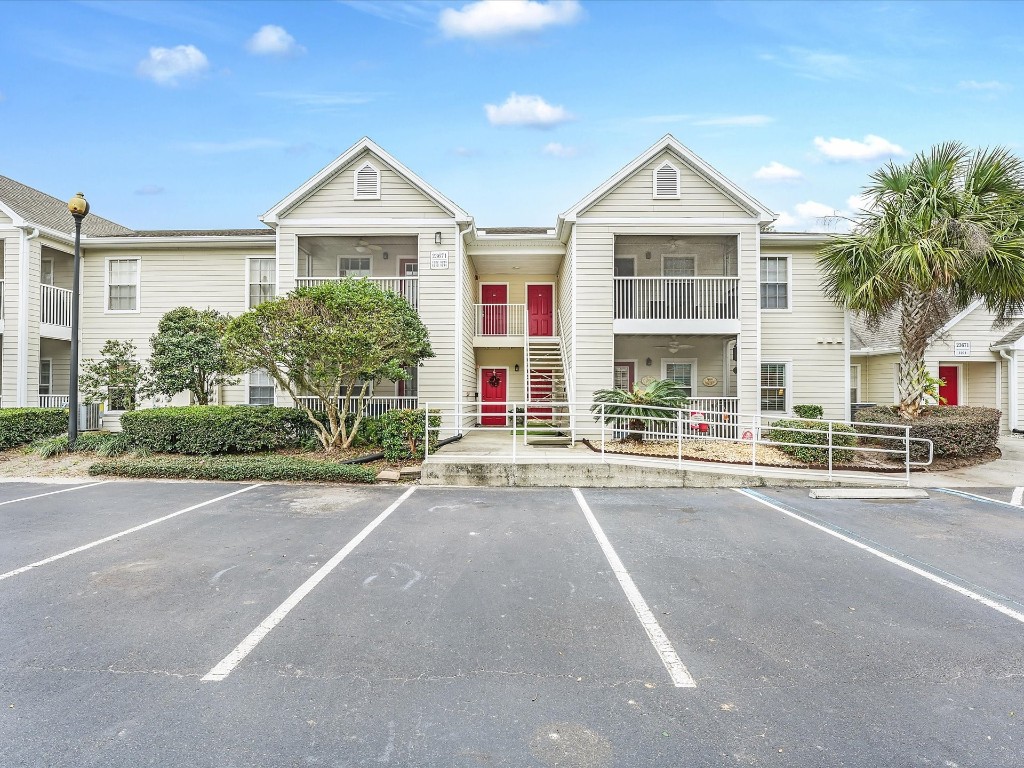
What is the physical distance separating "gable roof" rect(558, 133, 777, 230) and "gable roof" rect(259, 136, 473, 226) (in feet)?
10.7

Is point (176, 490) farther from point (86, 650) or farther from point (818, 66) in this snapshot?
point (818, 66)

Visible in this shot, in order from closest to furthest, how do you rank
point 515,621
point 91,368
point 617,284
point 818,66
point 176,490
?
point 515,621 → point 176,490 → point 91,368 → point 818,66 → point 617,284

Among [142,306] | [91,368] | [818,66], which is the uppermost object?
[818,66]

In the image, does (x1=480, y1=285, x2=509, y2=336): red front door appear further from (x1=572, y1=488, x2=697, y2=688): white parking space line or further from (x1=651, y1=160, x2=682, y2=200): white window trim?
(x1=572, y1=488, x2=697, y2=688): white parking space line

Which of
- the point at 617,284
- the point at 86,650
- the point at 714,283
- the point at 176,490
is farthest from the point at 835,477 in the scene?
the point at 176,490

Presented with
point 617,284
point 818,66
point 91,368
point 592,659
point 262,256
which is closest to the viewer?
point 592,659

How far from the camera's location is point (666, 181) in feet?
44.7

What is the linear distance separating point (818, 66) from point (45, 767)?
710 inches

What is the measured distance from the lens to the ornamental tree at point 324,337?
1027 cm

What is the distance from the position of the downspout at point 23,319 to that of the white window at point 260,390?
19.9 feet

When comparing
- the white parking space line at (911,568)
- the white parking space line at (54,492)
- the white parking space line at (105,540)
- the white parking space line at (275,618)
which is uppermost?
the white parking space line at (54,492)

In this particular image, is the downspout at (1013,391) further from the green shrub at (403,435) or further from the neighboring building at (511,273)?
the green shrub at (403,435)

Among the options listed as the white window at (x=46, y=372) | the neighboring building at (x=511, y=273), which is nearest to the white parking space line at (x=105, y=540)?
the neighboring building at (x=511, y=273)

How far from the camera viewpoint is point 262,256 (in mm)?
15320
